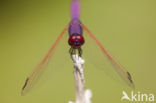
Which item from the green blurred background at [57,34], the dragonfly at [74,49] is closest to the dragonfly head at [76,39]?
the dragonfly at [74,49]

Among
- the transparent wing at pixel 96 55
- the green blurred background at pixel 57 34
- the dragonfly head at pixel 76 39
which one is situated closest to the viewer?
the dragonfly head at pixel 76 39

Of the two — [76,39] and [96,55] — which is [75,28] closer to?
[76,39]

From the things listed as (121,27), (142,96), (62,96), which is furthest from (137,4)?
(62,96)

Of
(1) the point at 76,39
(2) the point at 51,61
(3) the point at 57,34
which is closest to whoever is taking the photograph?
(1) the point at 76,39

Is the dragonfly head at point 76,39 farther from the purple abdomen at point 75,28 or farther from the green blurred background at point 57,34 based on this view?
the green blurred background at point 57,34

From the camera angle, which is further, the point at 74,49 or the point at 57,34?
the point at 57,34

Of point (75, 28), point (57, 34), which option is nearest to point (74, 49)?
point (75, 28)

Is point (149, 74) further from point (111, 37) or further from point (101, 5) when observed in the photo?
point (101, 5)
